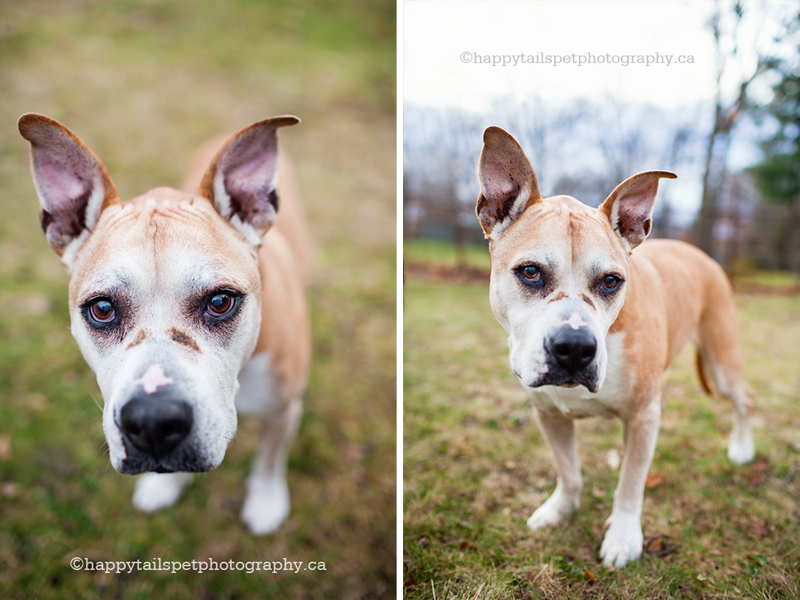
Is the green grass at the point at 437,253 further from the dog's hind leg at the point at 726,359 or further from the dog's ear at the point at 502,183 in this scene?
the dog's hind leg at the point at 726,359

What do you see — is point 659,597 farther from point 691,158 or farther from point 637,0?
point 637,0

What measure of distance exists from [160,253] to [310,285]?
156 inches

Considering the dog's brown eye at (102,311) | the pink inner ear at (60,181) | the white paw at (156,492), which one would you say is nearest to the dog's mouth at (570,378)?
the dog's brown eye at (102,311)

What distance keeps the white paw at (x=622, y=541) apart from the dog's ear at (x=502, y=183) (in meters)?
1.40

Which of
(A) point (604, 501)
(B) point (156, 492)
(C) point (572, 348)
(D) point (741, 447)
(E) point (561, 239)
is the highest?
(E) point (561, 239)

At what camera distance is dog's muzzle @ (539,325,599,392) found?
6.22 feet

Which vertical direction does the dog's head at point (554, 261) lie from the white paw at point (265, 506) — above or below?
above

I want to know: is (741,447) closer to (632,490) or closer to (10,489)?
(632,490)

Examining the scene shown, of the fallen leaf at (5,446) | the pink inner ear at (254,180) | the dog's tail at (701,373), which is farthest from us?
the fallen leaf at (5,446)

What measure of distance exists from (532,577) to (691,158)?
7.31 ft

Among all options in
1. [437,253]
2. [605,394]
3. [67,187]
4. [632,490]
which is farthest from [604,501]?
[67,187]

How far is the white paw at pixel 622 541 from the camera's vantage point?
2312 mm

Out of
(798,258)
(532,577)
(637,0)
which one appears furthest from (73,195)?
(798,258)

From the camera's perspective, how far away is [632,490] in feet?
7.65
